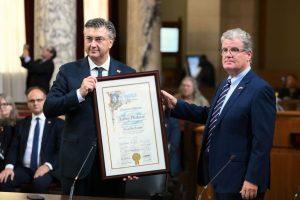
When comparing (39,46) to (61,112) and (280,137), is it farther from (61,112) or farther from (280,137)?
(61,112)

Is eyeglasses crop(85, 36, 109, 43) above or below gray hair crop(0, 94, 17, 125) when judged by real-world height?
above

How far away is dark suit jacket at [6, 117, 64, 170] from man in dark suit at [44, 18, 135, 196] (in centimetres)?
232

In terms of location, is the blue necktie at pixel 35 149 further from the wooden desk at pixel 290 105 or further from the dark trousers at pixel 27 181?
the wooden desk at pixel 290 105

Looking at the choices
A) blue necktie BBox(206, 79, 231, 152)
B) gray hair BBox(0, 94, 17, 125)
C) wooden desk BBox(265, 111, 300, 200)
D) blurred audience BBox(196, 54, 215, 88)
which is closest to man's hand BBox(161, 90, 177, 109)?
blue necktie BBox(206, 79, 231, 152)

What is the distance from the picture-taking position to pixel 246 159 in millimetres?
3492

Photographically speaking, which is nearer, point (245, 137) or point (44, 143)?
point (245, 137)

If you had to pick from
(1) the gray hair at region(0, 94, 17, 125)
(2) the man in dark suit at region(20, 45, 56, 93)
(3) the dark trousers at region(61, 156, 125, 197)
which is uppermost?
(2) the man in dark suit at region(20, 45, 56, 93)

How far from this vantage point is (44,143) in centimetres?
600

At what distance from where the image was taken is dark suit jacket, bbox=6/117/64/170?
6020 millimetres

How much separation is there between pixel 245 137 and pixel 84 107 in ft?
2.78

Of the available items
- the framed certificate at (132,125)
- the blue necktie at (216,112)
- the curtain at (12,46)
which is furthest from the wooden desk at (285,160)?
the curtain at (12,46)

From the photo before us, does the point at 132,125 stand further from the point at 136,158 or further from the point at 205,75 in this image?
the point at 205,75

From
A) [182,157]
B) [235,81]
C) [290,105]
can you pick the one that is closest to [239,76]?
[235,81]

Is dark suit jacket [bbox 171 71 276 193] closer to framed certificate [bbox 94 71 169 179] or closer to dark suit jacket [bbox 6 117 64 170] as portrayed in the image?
framed certificate [bbox 94 71 169 179]
